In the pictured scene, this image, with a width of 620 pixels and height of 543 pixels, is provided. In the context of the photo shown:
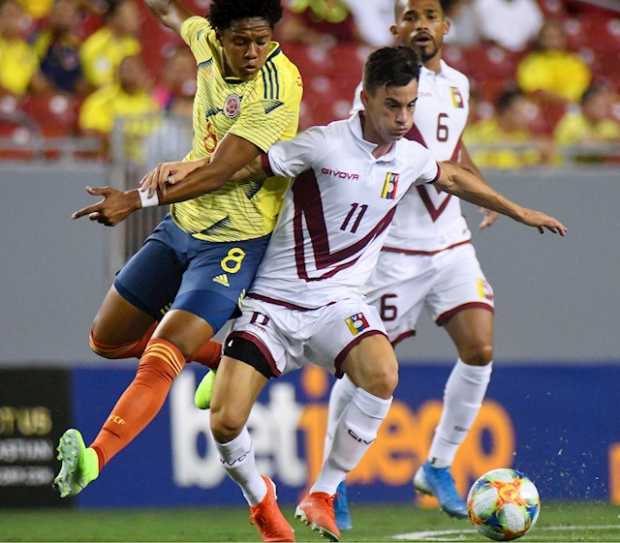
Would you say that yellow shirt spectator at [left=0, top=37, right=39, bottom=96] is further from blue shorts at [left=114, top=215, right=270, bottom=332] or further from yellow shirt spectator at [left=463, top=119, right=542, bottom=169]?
blue shorts at [left=114, top=215, right=270, bottom=332]

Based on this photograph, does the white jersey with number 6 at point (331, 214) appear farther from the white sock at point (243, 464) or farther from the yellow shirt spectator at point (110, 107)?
the yellow shirt spectator at point (110, 107)

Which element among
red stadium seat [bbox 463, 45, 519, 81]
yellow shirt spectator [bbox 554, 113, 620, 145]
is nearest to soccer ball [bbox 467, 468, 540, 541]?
yellow shirt spectator [bbox 554, 113, 620, 145]

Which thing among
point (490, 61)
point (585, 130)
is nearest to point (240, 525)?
point (585, 130)

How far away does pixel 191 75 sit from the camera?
42.3 ft

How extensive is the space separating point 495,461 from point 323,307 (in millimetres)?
4151

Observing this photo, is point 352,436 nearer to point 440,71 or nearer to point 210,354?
point 210,354

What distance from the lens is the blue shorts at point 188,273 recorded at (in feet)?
23.9

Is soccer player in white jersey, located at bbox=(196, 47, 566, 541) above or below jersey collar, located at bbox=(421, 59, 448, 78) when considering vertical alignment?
below

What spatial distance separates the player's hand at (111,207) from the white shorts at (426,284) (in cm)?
231

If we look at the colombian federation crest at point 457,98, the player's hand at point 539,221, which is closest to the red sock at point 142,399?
the player's hand at point 539,221

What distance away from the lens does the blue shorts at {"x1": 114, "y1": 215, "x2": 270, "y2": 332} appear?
23.9 ft

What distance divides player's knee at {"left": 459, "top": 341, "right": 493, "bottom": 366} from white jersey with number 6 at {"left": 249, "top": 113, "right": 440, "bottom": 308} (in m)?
1.37

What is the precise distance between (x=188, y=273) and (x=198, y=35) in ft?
3.98

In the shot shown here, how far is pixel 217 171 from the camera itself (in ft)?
23.0
